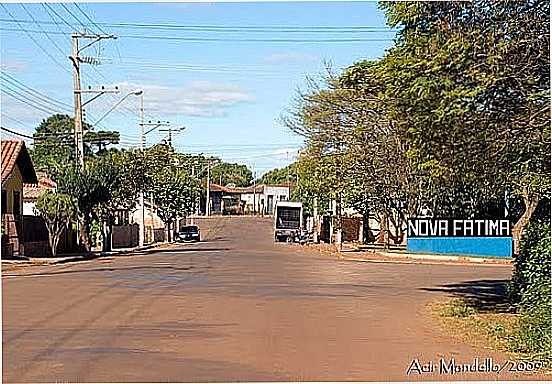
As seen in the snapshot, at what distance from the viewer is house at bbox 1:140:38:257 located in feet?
130

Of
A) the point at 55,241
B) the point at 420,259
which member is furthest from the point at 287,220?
the point at 55,241

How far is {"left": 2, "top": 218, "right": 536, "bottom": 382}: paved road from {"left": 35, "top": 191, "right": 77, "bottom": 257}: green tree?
12.4 metres

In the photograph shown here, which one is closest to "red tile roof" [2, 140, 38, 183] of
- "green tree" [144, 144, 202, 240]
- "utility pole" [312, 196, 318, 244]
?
"green tree" [144, 144, 202, 240]

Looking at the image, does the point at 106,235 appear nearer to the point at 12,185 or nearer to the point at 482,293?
the point at 12,185

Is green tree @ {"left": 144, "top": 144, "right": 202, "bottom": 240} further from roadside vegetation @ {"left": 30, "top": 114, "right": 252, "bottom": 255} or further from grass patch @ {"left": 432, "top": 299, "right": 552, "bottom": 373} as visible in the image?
grass patch @ {"left": 432, "top": 299, "right": 552, "bottom": 373}

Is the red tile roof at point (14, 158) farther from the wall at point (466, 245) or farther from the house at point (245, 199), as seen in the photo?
the house at point (245, 199)

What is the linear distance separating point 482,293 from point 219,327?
978 cm

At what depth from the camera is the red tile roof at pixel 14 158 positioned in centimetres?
4176

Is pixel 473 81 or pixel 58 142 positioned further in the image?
pixel 58 142

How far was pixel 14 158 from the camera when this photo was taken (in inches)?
1671

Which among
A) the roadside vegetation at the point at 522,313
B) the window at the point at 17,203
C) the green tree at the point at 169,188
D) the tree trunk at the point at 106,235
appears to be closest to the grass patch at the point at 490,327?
the roadside vegetation at the point at 522,313

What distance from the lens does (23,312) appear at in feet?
59.5

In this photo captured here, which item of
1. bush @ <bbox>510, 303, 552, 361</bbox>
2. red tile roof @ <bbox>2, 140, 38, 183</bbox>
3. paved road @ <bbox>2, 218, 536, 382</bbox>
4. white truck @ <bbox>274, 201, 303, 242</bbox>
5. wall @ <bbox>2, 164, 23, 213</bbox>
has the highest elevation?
red tile roof @ <bbox>2, 140, 38, 183</bbox>

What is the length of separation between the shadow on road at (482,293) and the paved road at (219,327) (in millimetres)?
262
